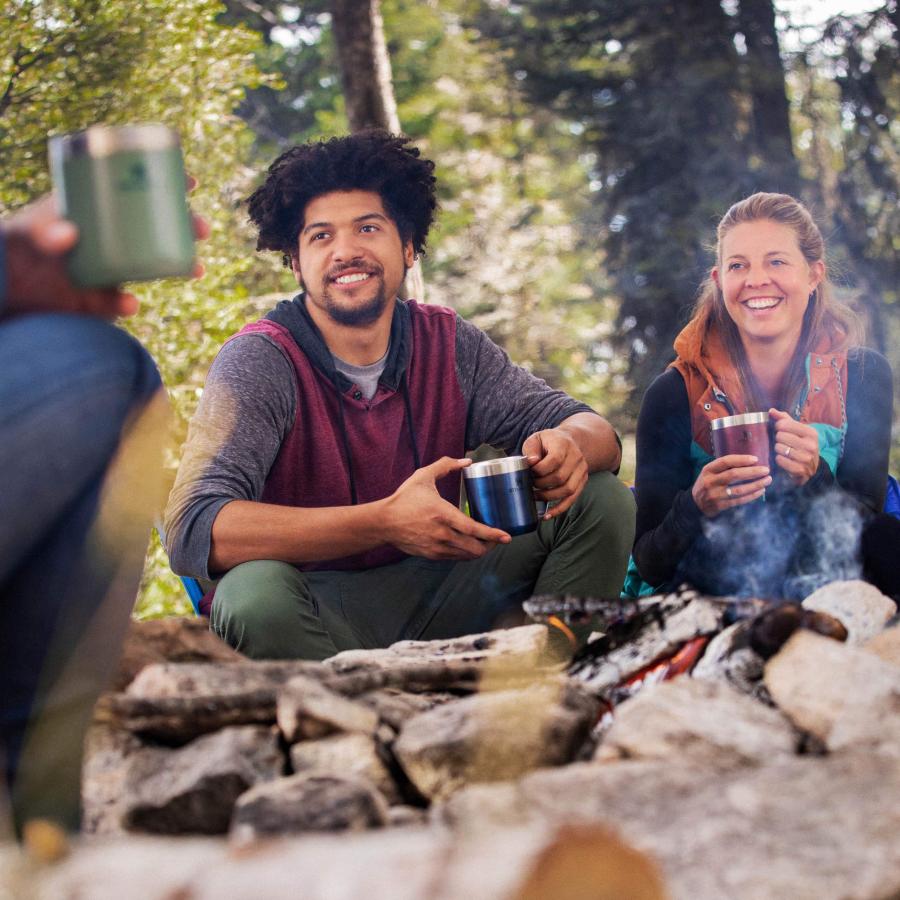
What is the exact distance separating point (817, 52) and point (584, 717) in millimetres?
9887

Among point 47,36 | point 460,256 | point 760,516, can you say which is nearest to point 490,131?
point 460,256

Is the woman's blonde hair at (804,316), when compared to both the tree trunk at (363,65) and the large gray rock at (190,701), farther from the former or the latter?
the tree trunk at (363,65)

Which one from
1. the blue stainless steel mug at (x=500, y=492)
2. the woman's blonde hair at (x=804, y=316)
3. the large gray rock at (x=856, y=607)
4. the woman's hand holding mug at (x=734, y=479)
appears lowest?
the large gray rock at (x=856, y=607)

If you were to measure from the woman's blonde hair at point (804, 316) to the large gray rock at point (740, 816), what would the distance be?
2.19 m

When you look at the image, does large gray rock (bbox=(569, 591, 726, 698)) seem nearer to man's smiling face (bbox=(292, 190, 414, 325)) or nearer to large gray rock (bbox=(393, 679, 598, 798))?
large gray rock (bbox=(393, 679, 598, 798))

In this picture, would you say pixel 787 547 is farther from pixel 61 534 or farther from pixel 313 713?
pixel 61 534

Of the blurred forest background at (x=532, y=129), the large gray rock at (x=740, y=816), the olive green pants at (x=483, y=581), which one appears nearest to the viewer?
the large gray rock at (x=740, y=816)

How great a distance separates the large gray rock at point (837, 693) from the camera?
1989mm

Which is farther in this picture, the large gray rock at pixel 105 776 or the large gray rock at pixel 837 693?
the large gray rock at pixel 105 776

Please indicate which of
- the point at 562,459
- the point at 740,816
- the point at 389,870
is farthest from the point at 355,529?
the point at 389,870

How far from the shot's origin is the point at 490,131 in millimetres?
17453

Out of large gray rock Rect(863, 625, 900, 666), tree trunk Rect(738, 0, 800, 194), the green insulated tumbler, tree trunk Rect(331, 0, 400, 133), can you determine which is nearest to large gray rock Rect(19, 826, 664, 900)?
the green insulated tumbler

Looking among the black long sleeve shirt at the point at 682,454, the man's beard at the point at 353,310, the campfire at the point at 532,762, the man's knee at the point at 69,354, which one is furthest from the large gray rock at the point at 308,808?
the man's beard at the point at 353,310

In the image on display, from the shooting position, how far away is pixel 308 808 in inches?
72.4
